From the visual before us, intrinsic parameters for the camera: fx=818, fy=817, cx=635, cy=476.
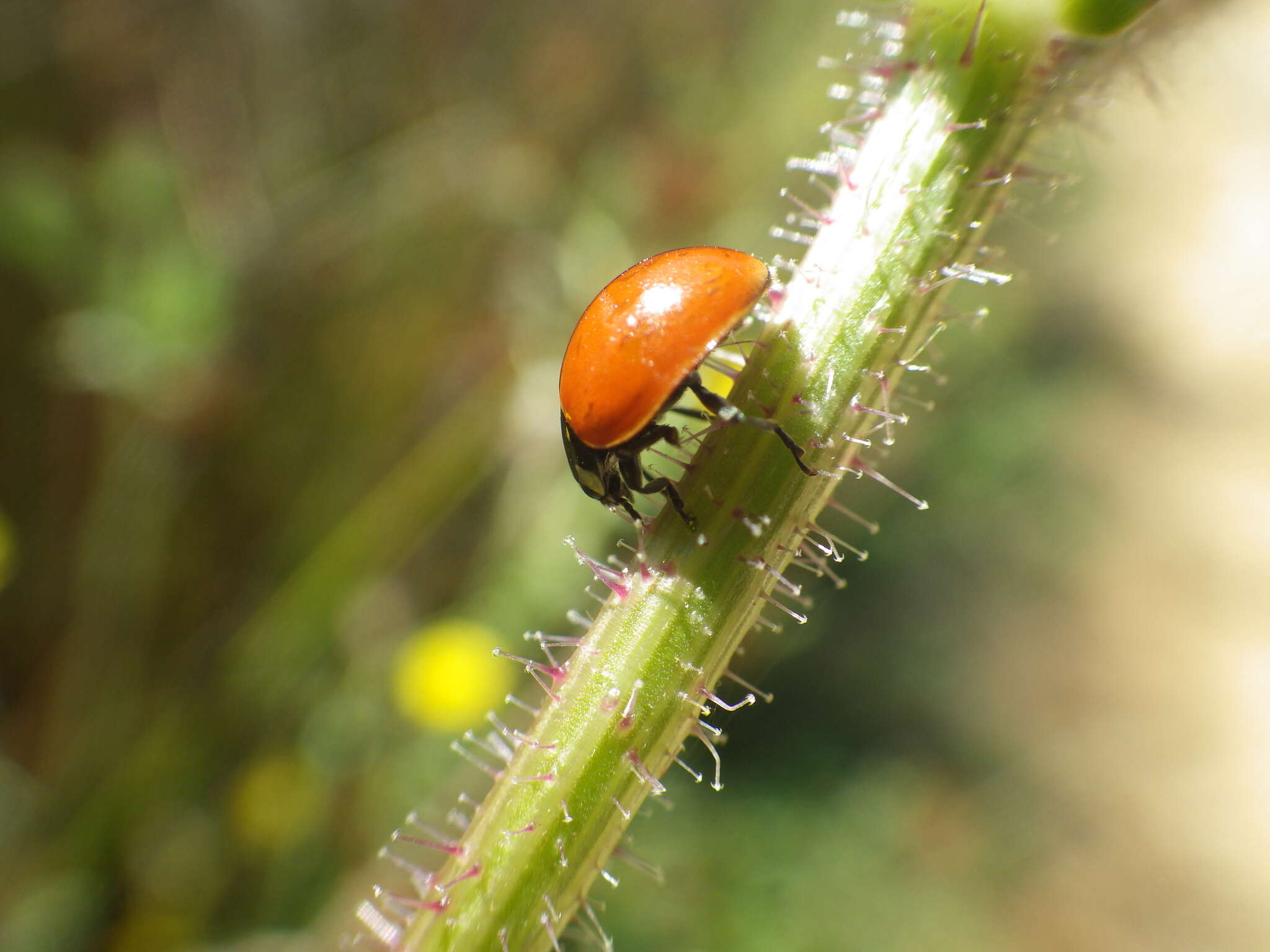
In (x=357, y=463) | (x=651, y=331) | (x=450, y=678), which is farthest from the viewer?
(x=357, y=463)

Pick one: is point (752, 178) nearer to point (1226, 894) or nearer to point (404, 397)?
point (404, 397)

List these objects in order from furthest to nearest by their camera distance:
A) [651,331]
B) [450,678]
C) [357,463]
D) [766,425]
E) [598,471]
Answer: [357,463] < [450,678] < [598,471] < [651,331] < [766,425]

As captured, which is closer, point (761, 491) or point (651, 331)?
point (761, 491)

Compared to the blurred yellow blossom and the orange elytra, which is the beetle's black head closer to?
the orange elytra

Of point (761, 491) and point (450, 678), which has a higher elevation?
point (761, 491)

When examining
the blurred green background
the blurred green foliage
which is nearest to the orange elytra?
the blurred green background

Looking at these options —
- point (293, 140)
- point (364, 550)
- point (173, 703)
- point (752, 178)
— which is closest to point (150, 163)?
point (293, 140)

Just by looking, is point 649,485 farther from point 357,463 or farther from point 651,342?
point 357,463

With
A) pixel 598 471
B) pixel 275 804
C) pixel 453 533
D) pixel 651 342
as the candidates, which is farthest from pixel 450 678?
pixel 651 342

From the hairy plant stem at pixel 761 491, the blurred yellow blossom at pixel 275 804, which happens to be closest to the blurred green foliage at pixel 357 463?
the blurred yellow blossom at pixel 275 804
